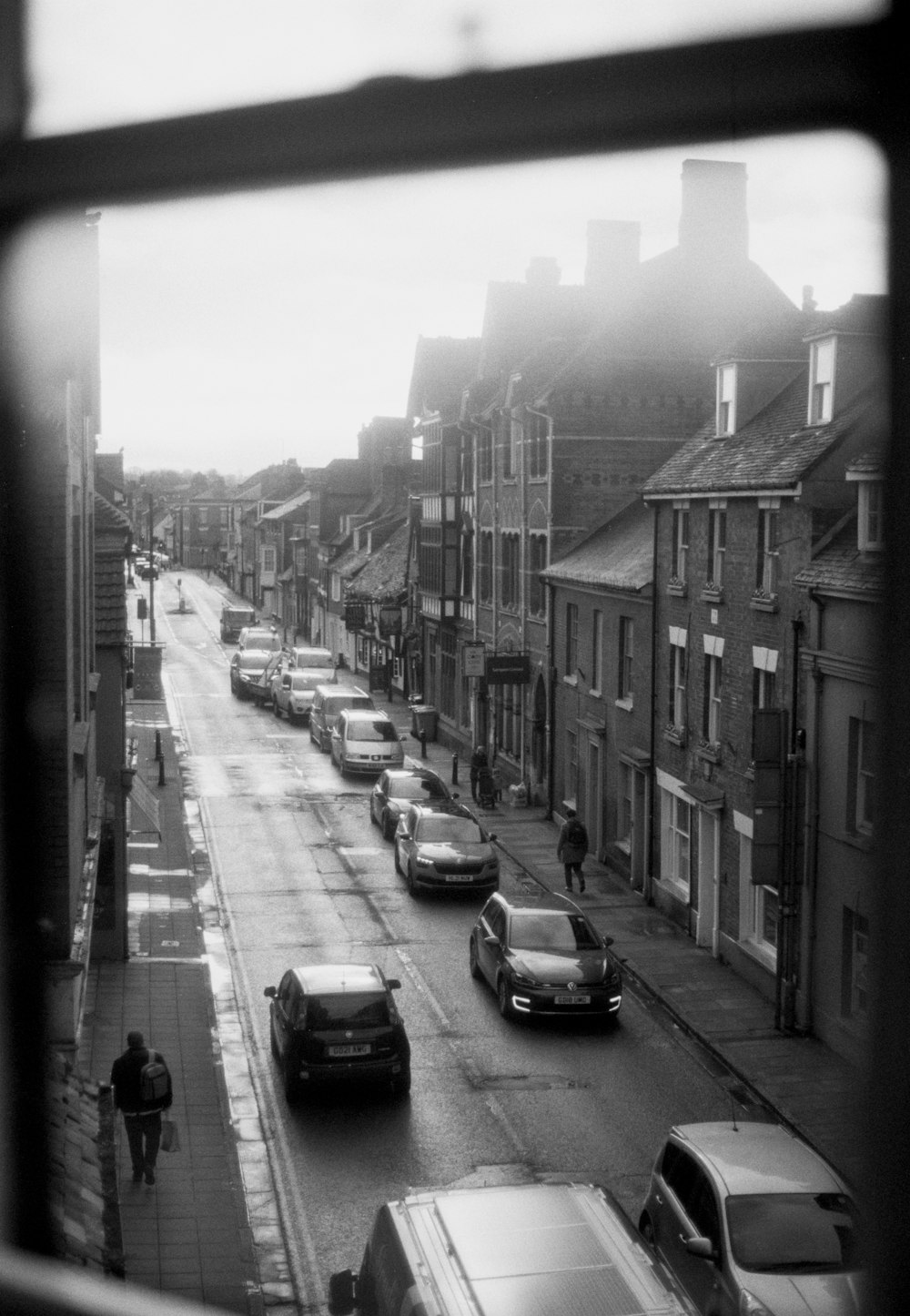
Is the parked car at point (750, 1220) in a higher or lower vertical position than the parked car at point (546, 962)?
higher

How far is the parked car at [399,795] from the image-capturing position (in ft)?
111

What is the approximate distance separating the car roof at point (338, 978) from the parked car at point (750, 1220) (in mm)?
5656

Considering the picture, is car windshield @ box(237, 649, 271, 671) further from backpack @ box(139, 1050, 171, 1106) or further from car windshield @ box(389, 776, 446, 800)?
backpack @ box(139, 1050, 171, 1106)

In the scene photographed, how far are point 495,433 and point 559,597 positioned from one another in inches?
328

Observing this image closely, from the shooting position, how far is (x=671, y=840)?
1069 inches

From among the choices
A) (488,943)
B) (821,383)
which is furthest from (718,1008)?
(821,383)

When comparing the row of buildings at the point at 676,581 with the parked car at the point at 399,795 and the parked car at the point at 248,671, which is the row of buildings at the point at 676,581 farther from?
the parked car at the point at 248,671

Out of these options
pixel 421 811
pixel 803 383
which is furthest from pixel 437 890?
pixel 803 383

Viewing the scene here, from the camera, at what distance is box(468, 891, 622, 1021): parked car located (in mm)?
20531

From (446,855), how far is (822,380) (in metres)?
11.8

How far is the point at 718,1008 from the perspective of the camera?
70.1 feet

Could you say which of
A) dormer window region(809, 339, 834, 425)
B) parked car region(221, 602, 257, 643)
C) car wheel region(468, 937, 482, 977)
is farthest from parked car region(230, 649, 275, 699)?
dormer window region(809, 339, 834, 425)

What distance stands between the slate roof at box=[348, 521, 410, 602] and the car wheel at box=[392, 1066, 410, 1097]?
41911 millimetres

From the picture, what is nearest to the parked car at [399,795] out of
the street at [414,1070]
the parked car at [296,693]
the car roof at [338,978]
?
the street at [414,1070]
